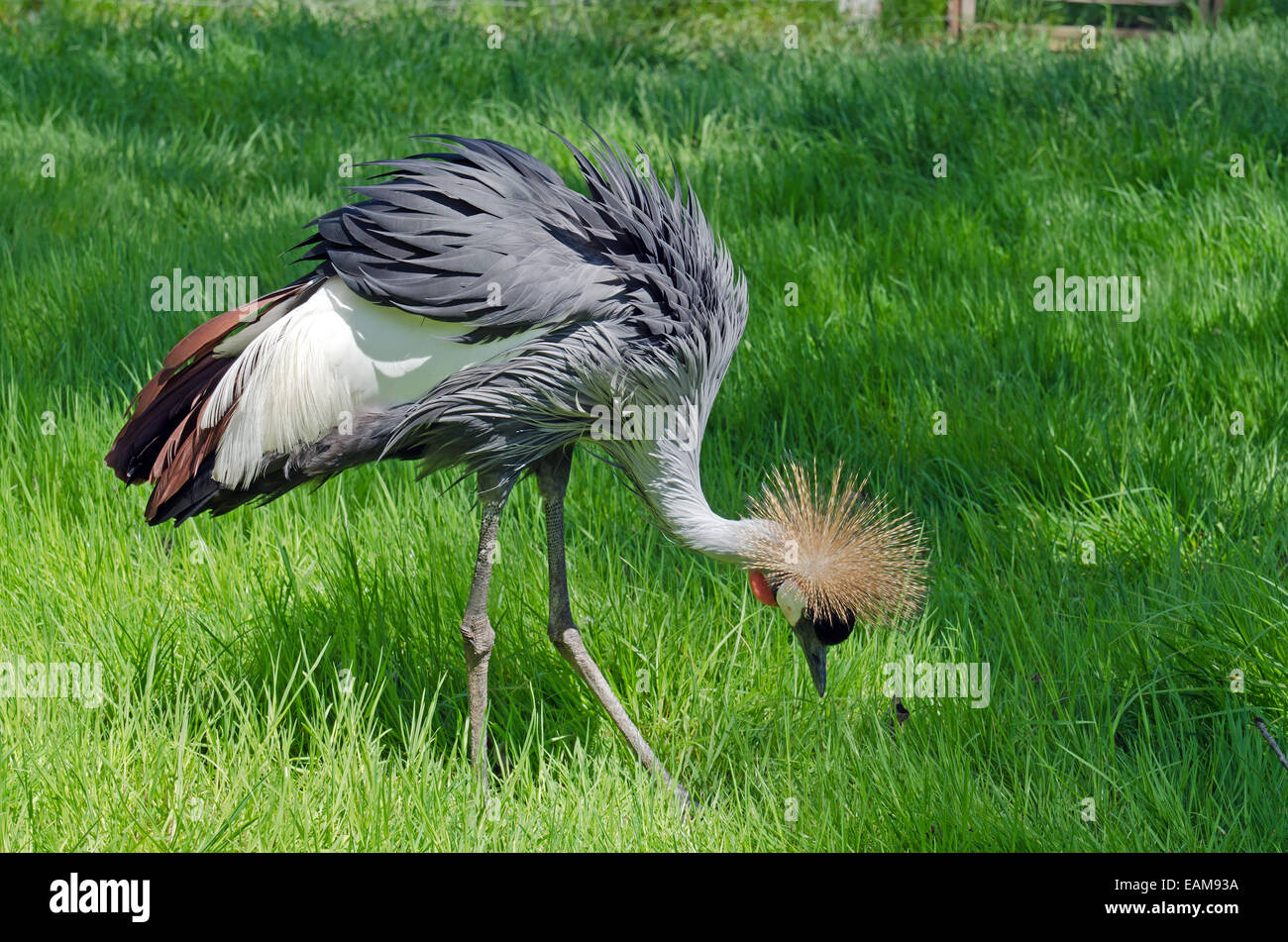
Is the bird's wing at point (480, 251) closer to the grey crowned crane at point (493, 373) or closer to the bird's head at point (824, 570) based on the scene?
the grey crowned crane at point (493, 373)

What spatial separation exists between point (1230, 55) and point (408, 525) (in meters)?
5.33

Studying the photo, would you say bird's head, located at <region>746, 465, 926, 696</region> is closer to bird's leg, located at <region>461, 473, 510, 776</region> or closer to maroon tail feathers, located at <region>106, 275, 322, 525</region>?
bird's leg, located at <region>461, 473, 510, 776</region>

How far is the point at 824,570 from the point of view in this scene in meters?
2.87

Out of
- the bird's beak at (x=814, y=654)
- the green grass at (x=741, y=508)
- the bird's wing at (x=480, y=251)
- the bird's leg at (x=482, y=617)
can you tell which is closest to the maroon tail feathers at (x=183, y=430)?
the bird's wing at (x=480, y=251)

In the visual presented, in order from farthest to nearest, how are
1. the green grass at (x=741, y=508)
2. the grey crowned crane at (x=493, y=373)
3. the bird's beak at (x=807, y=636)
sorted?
the bird's beak at (x=807, y=636), the grey crowned crane at (x=493, y=373), the green grass at (x=741, y=508)

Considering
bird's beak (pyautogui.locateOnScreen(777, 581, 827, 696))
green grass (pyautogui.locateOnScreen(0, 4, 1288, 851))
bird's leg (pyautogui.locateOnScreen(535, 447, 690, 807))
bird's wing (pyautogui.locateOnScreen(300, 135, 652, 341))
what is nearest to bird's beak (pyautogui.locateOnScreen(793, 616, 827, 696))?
bird's beak (pyautogui.locateOnScreen(777, 581, 827, 696))

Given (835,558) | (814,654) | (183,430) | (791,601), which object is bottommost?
(814,654)

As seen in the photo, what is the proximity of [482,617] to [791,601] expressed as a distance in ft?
2.40

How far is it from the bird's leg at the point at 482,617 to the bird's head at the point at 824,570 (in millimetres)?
614

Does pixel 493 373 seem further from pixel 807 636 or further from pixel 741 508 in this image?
pixel 741 508

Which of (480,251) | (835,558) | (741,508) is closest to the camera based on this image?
(480,251)

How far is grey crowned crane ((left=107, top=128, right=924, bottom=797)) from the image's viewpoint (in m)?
2.79

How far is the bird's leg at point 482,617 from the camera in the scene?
116 inches

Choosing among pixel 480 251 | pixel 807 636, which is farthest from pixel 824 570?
pixel 480 251
